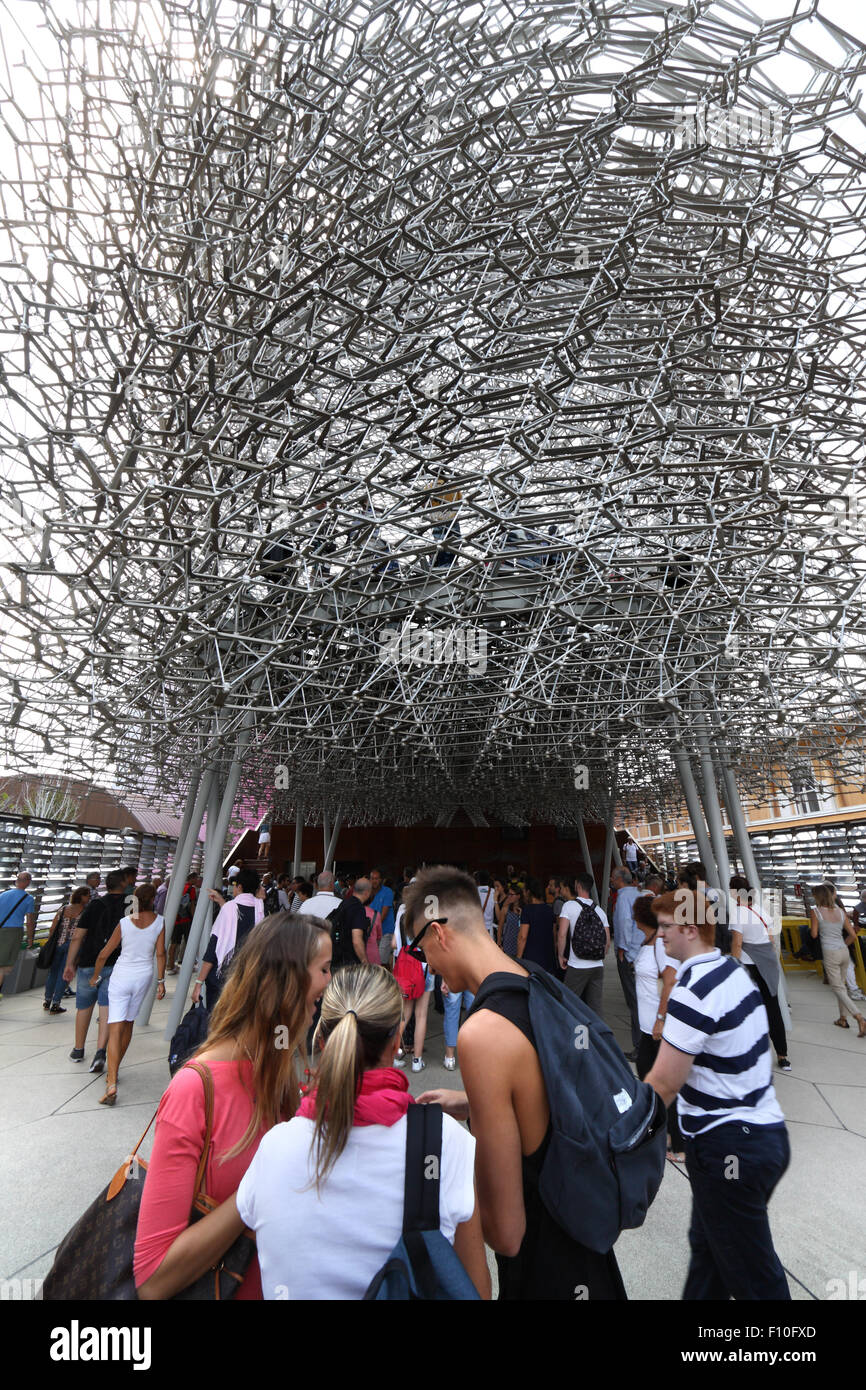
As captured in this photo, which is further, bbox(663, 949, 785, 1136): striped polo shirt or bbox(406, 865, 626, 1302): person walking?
bbox(663, 949, 785, 1136): striped polo shirt

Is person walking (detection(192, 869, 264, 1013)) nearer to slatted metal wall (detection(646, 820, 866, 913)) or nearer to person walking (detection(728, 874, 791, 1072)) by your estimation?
person walking (detection(728, 874, 791, 1072))

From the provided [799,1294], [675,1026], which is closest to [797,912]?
[799,1294]

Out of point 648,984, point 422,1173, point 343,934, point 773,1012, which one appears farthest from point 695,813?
point 422,1173

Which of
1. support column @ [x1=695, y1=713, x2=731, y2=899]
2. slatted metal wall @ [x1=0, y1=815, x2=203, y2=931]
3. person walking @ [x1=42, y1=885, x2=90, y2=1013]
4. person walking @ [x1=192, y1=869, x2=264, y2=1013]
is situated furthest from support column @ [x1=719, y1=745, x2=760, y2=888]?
slatted metal wall @ [x1=0, y1=815, x2=203, y2=931]

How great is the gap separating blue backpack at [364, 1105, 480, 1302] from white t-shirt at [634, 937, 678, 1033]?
4.96 m

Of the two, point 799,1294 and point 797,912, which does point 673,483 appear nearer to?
point 799,1294

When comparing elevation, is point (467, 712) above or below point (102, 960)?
above

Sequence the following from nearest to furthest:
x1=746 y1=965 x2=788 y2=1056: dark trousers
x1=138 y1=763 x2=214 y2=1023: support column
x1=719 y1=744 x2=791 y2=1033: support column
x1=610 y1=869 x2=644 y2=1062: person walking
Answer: x1=746 y1=965 x2=788 y2=1056: dark trousers < x1=610 y1=869 x2=644 y2=1062: person walking < x1=138 y1=763 x2=214 y2=1023: support column < x1=719 y1=744 x2=791 y2=1033: support column

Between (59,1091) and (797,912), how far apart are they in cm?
2667

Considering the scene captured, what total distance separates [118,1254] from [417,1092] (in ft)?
19.3

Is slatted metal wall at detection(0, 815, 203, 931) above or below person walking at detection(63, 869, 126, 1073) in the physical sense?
above

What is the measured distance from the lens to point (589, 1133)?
175 centimetres

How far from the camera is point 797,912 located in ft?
84.4

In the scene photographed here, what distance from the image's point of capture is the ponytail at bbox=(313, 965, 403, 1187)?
1561 mm
